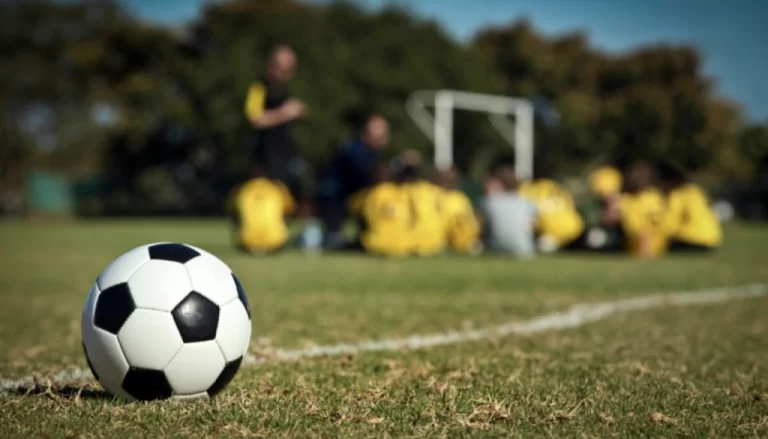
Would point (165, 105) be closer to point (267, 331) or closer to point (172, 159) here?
point (172, 159)

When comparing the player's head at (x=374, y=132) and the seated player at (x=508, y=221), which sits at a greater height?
the player's head at (x=374, y=132)

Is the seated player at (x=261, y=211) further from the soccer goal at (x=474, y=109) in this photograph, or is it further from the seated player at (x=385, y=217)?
the soccer goal at (x=474, y=109)

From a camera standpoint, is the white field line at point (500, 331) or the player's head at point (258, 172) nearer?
the white field line at point (500, 331)

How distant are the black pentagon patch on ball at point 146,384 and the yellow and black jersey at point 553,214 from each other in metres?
11.6

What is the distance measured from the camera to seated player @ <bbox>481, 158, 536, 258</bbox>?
12312mm

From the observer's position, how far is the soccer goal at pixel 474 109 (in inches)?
1394

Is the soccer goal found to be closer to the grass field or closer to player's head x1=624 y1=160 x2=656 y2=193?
player's head x1=624 y1=160 x2=656 y2=193

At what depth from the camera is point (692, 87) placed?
168 ft

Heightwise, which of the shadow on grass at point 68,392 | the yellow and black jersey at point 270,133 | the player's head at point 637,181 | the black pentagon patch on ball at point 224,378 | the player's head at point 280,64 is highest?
the player's head at point 280,64

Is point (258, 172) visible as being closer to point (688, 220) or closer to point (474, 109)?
point (688, 220)

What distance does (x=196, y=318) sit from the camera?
3.08 meters

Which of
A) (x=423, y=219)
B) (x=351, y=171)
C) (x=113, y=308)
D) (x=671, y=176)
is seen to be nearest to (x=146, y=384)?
(x=113, y=308)

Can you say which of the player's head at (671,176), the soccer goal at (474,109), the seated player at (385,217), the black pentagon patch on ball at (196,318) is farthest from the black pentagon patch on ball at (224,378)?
the soccer goal at (474,109)

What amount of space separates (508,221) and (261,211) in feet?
12.3
